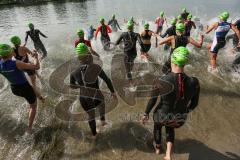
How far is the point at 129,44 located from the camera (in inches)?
287

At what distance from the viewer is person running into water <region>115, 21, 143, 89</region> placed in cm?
721

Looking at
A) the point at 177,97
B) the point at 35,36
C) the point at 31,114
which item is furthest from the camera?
the point at 35,36

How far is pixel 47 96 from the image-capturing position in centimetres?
737

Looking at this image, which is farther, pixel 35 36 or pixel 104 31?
pixel 104 31

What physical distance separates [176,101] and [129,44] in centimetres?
401

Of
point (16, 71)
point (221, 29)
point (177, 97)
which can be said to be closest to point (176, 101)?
point (177, 97)

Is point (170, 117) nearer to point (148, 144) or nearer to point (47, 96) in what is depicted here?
point (148, 144)

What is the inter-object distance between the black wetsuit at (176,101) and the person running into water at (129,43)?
11.8 feet

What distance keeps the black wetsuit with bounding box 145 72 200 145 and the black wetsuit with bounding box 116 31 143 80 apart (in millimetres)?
3605

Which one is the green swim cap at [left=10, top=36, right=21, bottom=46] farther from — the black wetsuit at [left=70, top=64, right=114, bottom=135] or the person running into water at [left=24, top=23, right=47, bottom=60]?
the person running into water at [left=24, top=23, right=47, bottom=60]

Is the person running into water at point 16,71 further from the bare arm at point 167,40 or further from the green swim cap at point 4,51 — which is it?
the bare arm at point 167,40

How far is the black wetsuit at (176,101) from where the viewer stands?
338cm

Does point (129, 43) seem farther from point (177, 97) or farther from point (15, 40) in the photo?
point (177, 97)

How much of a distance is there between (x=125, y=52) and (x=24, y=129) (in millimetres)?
3767
